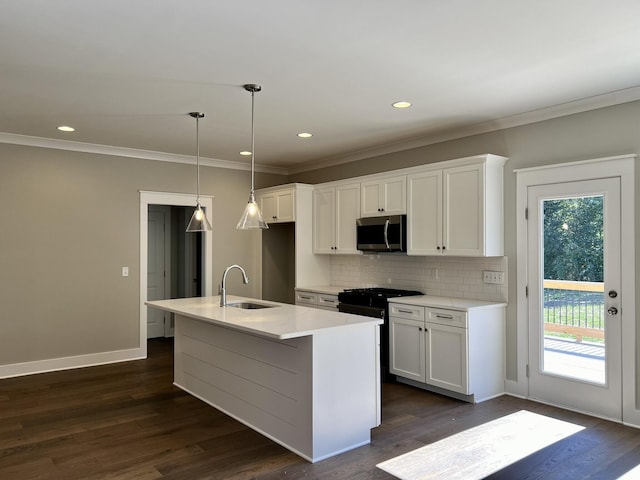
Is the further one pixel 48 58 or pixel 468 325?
pixel 468 325

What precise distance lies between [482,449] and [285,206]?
13.1 ft

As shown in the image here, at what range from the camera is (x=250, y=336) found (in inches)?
147

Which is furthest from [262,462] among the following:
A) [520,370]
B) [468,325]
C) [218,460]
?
[520,370]

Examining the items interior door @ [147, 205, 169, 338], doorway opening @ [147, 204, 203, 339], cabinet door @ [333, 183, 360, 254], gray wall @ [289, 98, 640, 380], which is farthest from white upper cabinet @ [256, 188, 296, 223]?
interior door @ [147, 205, 169, 338]

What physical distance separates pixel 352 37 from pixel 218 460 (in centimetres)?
273

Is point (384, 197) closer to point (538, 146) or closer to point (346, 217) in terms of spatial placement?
point (346, 217)

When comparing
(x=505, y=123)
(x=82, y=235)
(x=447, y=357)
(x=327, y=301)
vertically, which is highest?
(x=505, y=123)

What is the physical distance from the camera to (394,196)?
5176mm

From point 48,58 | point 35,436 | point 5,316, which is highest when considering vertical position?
point 48,58

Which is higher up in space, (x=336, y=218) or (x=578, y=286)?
(x=336, y=218)

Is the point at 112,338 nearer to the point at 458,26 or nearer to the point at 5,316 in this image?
the point at 5,316

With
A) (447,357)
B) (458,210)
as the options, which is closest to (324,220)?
(458,210)

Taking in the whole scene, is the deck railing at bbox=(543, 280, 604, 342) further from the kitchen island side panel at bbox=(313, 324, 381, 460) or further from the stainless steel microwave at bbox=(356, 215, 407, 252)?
the kitchen island side panel at bbox=(313, 324, 381, 460)

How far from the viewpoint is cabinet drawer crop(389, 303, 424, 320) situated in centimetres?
458
